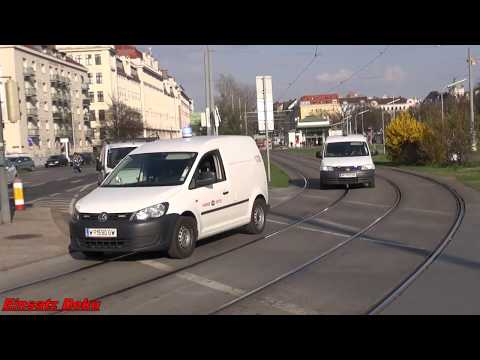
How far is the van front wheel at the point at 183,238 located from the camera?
30.5 ft

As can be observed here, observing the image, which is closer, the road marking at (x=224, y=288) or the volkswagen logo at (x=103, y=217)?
the road marking at (x=224, y=288)

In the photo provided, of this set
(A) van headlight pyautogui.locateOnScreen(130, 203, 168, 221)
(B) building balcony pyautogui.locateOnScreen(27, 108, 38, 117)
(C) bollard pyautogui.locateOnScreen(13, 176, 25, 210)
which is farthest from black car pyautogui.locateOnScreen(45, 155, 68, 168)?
(A) van headlight pyautogui.locateOnScreen(130, 203, 168, 221)

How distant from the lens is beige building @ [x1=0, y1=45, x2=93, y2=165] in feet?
236

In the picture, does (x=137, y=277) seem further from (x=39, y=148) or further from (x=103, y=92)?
(x=103, y=92)

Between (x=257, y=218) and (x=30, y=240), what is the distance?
439 centimetres

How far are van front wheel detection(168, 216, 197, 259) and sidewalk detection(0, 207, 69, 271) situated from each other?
2.39m

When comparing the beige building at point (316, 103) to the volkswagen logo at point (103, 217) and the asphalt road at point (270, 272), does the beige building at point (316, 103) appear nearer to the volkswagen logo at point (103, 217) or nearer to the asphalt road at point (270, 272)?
the asphalt road at point (270, 272)

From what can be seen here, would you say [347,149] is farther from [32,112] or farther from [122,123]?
[32,112]

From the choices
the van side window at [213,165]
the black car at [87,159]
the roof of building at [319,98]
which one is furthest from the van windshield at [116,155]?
the roof of building at [319,98]

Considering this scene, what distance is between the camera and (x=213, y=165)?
10695 mm

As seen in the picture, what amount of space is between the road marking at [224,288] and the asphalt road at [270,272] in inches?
0.4
